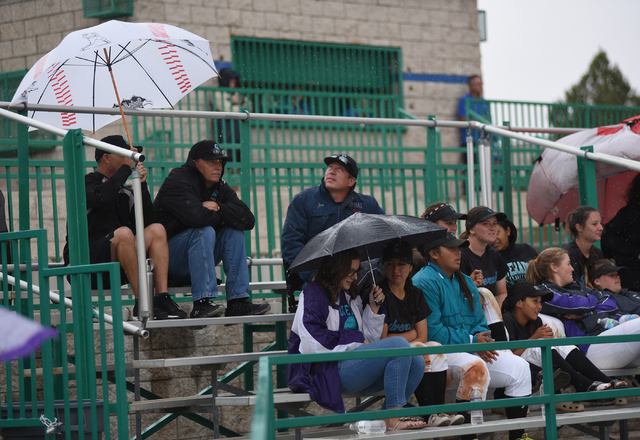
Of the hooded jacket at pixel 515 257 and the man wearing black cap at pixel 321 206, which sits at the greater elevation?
the man wearing black cap at pixel 321 206

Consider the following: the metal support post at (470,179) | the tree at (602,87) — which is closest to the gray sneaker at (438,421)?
the metal support post at (470,179)

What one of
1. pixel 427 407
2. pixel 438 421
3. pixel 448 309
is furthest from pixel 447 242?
pixel 427 407

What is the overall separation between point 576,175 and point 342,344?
3875mm

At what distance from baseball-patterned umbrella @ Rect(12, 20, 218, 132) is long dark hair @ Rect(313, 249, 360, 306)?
2.10m

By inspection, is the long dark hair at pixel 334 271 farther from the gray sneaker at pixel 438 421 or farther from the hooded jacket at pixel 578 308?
the hooded jacket at pixel 578 308

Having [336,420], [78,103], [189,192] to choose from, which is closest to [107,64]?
[78,103]

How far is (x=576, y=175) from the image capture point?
7.72m

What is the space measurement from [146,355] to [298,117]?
246 centimetres

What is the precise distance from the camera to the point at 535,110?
41.3 feet

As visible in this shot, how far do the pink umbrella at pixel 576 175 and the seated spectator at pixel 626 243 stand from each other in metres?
0.59

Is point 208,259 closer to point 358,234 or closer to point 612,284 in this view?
point 358,234

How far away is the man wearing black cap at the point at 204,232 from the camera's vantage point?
5641mm

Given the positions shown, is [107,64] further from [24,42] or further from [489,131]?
[24,42]

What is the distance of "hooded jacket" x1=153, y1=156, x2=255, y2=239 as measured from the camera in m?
5.70
